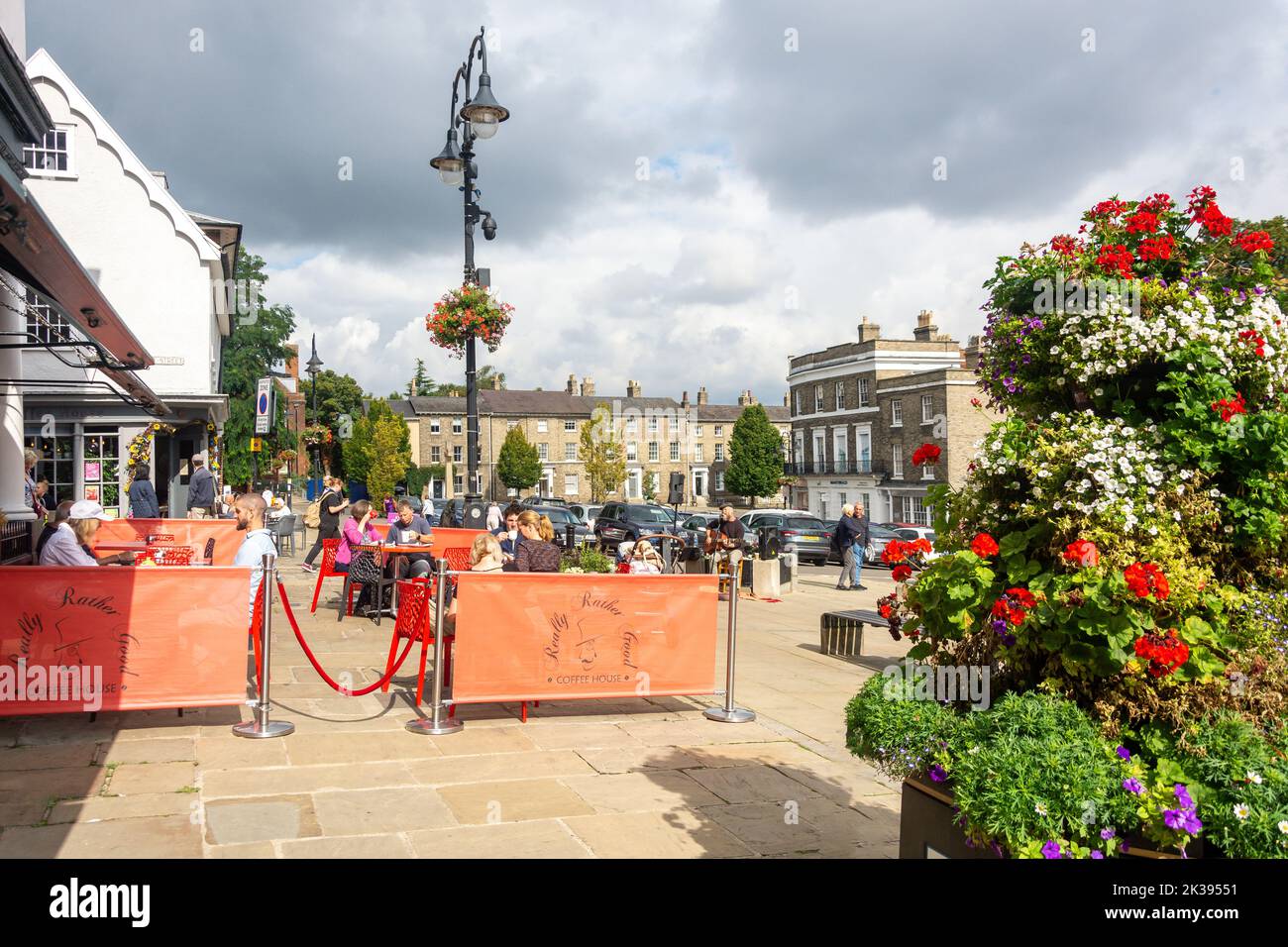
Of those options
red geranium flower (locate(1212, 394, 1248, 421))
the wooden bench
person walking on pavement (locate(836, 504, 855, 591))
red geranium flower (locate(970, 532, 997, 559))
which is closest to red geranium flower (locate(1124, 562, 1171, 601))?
red geranium flower (locate(970, 532, 997, 559))

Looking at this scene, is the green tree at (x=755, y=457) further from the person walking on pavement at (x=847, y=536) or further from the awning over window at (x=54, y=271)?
the awning over window at (x=54, y=271)

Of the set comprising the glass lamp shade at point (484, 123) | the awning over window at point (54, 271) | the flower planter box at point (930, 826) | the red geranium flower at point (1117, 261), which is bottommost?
the flower planter box at point (930, 826)

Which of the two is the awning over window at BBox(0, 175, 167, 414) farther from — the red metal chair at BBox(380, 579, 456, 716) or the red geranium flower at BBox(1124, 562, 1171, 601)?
the red geranium flower at BBox(1124, 562, 1171, 601)

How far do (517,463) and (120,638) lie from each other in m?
72.4

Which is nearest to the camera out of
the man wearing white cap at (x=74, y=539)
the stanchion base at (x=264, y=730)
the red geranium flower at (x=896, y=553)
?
the red geranium flower at (x=896, y=553)

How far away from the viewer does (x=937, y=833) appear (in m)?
3.68

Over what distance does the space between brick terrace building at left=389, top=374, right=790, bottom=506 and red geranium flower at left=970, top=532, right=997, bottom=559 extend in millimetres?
76996

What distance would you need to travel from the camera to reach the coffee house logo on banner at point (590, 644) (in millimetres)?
7480

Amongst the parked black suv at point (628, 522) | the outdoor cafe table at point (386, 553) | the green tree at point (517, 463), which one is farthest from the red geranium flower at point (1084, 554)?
the green tree at point (517, 463)

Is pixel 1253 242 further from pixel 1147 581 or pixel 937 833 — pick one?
pixel 937 833

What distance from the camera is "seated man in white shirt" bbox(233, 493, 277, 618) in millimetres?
7949

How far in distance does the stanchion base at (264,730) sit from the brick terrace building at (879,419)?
46.6 meters

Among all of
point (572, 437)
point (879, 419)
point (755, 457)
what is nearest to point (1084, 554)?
point (879, 419)
